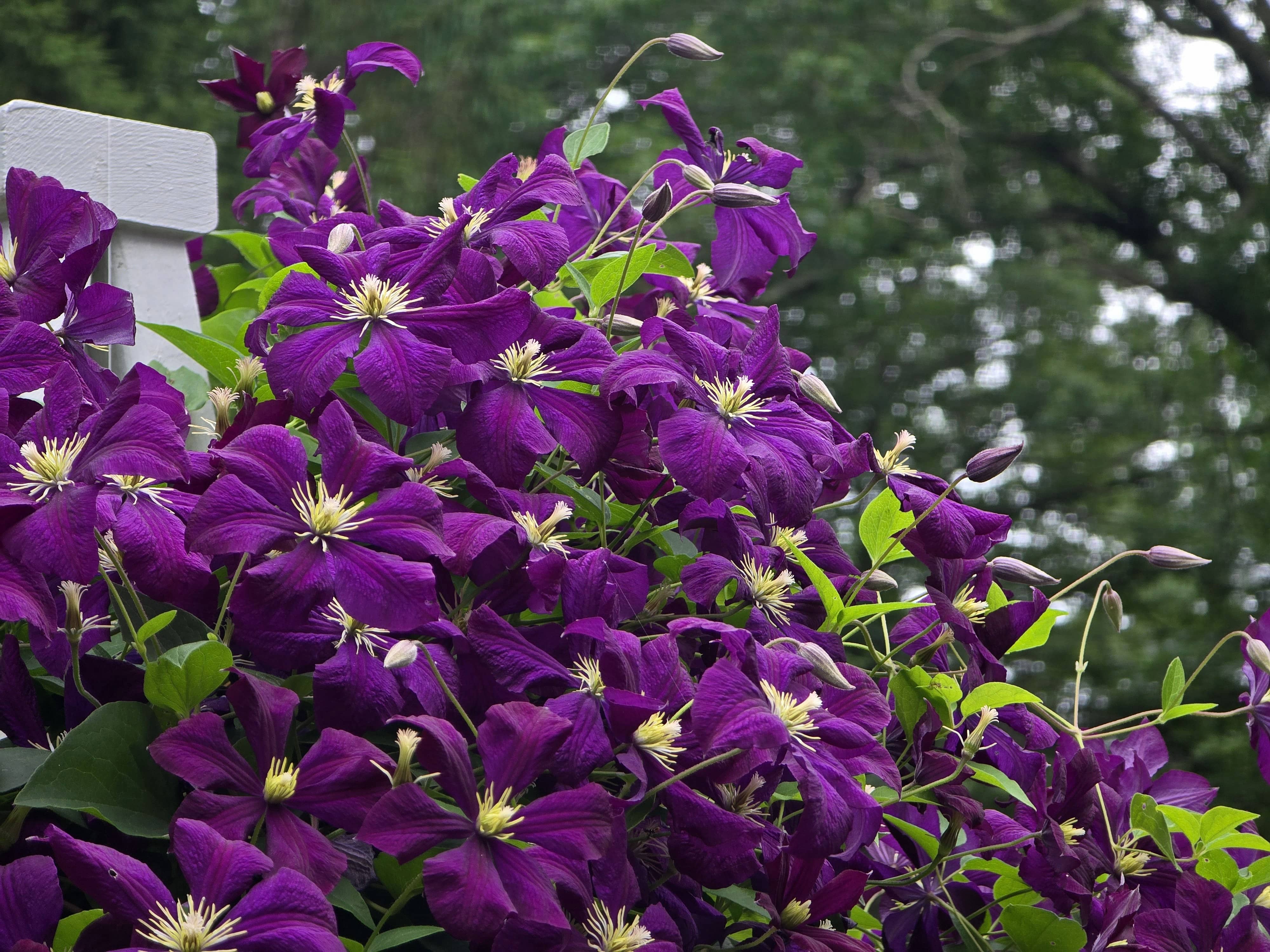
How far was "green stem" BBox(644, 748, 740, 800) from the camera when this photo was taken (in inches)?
20.7

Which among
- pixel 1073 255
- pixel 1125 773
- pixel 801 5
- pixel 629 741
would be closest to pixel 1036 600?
pixel 1125 773

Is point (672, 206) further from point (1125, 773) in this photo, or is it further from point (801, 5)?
point (801, 5)

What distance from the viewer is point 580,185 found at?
880 millimetres

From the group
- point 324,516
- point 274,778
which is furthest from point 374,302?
point 274,778

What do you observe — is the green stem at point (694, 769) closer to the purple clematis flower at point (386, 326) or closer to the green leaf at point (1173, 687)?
the purple clematis flower at point (386, 326)

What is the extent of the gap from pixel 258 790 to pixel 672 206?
43cm

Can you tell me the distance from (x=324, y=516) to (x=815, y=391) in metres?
0.32

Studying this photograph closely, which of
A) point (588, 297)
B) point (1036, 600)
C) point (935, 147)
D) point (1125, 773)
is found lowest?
point (935, 147)

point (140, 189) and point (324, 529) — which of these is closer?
point (324, 529)

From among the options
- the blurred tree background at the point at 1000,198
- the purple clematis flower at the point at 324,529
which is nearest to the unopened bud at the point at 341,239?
the purple clematis flower at the point at 324,529

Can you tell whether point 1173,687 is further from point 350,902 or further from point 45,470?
point 45,470

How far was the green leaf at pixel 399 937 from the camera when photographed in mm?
504

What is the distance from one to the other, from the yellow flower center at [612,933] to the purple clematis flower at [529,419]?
0.20 m

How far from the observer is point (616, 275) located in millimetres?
769
